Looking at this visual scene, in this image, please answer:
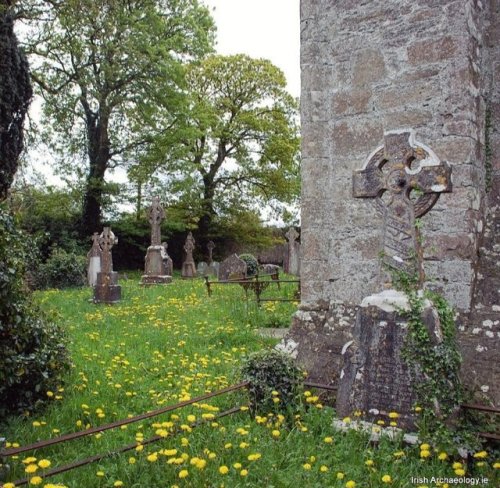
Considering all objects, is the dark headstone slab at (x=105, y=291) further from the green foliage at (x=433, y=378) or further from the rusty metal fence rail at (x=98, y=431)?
the green foliage at (x=433, y=378)

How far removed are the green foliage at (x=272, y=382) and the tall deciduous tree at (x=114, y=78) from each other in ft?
59.8

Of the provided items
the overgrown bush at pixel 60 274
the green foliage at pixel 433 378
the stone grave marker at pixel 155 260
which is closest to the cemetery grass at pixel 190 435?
the green foliage at pixel 433 378

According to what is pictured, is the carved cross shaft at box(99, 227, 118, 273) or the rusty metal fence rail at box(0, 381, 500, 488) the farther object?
the carved cross shaft at box(99, 227, 118, 273)

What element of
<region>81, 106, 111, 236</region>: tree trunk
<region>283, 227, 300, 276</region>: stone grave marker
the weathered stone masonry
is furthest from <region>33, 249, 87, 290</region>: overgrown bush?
the weathered stone masonry

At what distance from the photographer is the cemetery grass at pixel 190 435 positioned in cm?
324

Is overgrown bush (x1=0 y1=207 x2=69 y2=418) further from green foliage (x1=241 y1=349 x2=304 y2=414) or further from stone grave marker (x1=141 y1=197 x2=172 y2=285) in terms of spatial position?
stone grave marker (x1=141 y1=197 x2=172 y2=285)

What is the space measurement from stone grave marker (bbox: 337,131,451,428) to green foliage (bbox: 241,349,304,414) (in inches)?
18.3

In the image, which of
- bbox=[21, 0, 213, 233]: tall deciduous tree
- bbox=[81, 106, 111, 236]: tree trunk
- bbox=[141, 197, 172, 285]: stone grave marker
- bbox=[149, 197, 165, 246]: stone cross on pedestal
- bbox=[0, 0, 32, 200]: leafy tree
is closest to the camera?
bbox=[0, 0, 32, 200]: leafy tree

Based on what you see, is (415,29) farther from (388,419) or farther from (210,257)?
(210,257)

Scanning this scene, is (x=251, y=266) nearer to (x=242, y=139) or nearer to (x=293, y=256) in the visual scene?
(x=293, y=256)

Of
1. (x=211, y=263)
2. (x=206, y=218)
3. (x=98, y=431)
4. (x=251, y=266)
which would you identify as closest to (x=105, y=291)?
(x=251, y=266)

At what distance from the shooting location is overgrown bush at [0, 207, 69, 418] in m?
4.47

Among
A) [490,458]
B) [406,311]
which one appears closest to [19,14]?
[406,311]

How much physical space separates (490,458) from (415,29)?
163 inches
